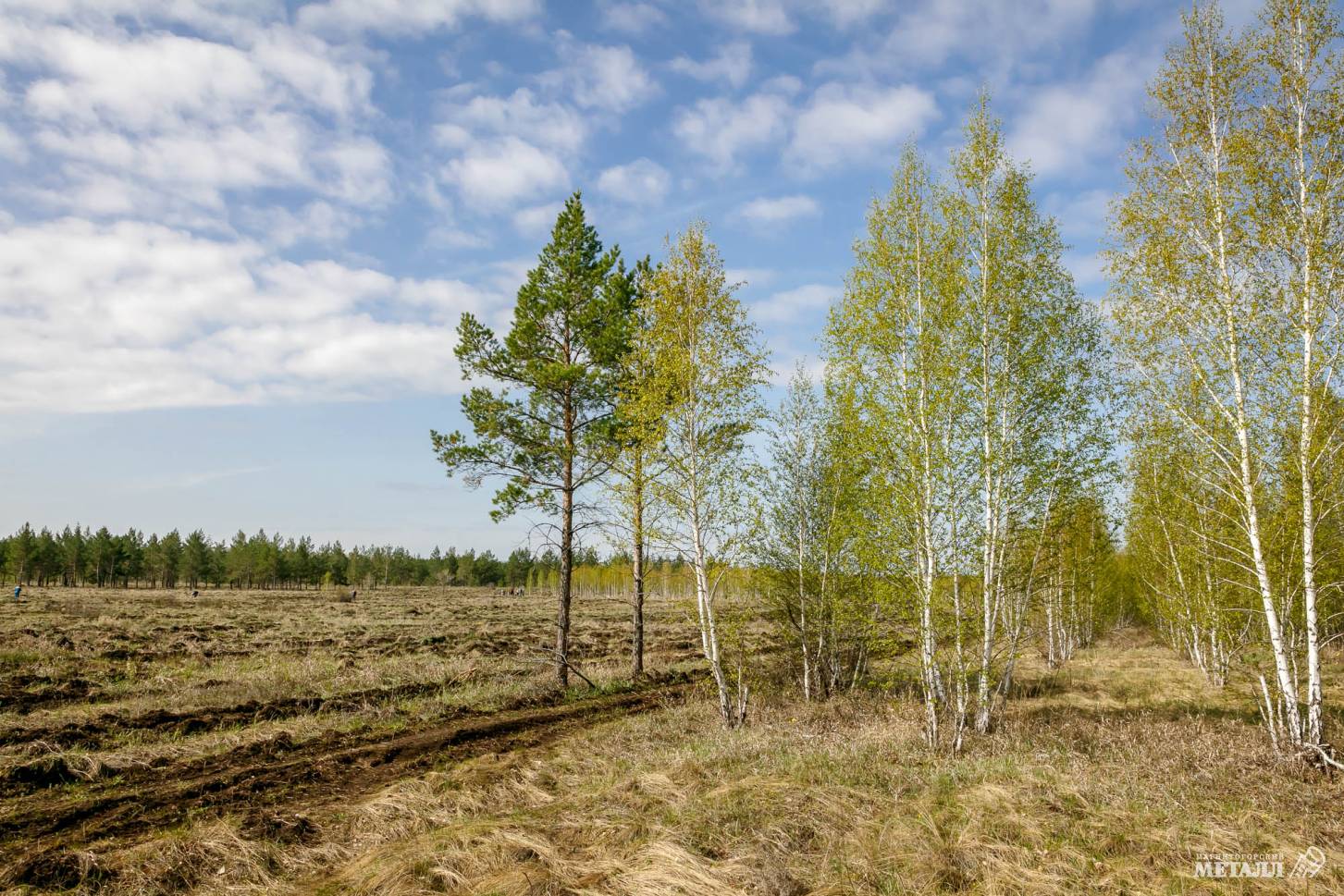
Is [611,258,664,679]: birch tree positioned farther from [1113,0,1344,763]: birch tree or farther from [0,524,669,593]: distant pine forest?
[0,524,669,593]: distant pine forest

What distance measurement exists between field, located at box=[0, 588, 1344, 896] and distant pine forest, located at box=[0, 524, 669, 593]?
52.0m

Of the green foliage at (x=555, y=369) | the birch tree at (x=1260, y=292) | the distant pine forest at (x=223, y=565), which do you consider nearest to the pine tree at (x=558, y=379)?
the green foliage at (x=555, y=369)

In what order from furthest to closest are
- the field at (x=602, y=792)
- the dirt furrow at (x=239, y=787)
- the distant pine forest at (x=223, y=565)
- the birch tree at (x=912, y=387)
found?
1. the distant pine forest at (x=223, y=565)
2. the birch tree at (x=912, y=387)
3. the dirt furrow at (x=239, y=787)
4. the field at (x=602, y=792)

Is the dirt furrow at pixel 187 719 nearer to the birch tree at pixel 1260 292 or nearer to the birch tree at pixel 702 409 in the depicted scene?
the birch tree at pixel 702 409

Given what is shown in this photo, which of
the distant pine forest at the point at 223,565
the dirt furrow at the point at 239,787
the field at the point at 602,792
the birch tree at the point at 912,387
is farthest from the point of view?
the distant pine forest at the point at 223,565

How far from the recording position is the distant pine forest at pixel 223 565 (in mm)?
78438

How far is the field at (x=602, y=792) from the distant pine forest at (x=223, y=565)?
52.0m

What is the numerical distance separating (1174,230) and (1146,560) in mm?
17027

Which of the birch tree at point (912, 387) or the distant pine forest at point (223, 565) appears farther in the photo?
the distant pine forest at point (223, 565)

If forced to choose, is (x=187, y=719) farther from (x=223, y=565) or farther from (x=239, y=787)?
(x=223, y=565)

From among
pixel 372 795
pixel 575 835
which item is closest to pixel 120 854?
pixel 372 795

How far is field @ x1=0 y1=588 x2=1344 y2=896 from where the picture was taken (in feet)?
18.9

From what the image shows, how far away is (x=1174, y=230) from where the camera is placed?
11.1 meters

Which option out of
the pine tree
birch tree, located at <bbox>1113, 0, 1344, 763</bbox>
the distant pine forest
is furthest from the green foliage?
the distant pine forest
